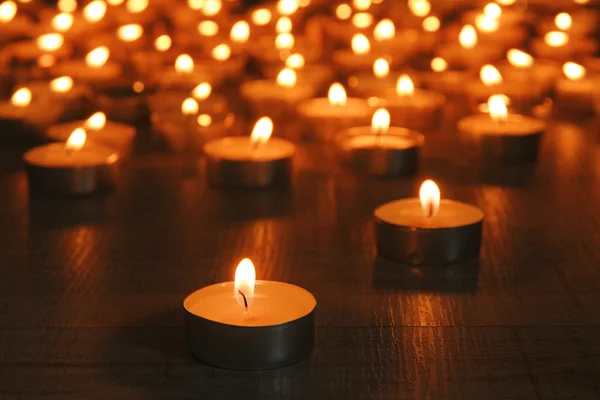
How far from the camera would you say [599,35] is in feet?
10.0

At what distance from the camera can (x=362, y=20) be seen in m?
2.98

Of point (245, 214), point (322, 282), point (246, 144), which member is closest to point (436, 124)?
point (246, 144)

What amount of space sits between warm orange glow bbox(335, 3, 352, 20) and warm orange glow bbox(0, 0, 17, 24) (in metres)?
0.93

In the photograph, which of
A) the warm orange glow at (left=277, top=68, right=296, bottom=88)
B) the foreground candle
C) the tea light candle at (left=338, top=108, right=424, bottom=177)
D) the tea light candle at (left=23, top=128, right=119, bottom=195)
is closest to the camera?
the foreground candle

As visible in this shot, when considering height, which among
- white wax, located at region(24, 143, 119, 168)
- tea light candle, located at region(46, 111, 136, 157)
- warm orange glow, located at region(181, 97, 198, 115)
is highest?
Answer: warm orange glow, located at region(181, 97, 198, 115)

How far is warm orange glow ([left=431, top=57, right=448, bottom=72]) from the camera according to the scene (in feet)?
8.63

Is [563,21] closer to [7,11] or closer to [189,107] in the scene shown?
[189,107]

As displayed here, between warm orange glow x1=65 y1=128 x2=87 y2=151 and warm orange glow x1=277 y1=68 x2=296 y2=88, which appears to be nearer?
warm orange glow x1=65 y1=128 x2=87 y2=151

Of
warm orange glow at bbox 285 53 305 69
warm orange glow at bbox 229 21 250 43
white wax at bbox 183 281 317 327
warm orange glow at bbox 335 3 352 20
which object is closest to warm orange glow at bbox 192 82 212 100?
warm orange glow at bbox 285 53 305 69

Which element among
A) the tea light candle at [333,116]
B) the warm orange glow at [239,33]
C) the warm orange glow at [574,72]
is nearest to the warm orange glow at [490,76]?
the warm orange glow at [574,72]

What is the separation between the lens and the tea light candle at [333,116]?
198cm

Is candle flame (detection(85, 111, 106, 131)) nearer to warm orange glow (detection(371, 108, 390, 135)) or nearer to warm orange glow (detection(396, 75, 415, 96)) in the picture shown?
warm orange glow (detection(371, 108, 390, 135))

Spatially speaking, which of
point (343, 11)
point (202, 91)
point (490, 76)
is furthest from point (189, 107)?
point (343, 11)

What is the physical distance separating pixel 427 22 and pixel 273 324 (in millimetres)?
2147
